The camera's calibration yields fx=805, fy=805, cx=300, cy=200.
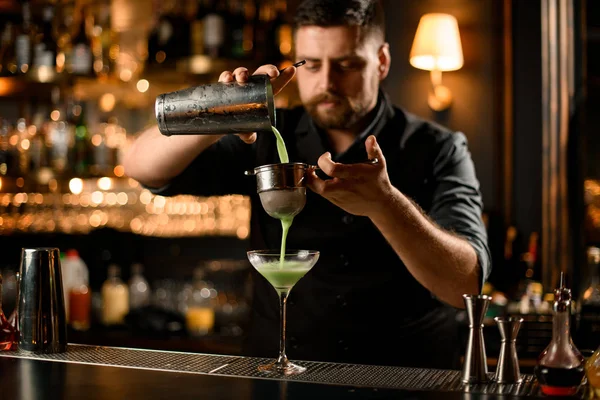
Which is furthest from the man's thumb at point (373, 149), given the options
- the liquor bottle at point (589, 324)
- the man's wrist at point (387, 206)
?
the liquor bottle at point (589, 324)

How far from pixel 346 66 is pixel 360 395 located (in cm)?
116

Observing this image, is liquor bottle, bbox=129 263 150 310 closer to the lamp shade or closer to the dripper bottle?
the lamp shade

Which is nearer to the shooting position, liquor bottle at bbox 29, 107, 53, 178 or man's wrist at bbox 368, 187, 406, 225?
man's wrist at bbox 368, 187, 406, 225

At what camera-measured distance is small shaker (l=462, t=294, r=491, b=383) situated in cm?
155

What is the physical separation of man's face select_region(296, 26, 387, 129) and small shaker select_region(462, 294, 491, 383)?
94 centimetres

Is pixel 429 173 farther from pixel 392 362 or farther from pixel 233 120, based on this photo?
pixel 233 120

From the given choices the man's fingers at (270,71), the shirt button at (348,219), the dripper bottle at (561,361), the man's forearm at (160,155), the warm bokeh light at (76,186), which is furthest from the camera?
the warm bokeh light at (76,186)

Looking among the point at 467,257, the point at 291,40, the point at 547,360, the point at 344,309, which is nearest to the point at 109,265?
the point at 291,40

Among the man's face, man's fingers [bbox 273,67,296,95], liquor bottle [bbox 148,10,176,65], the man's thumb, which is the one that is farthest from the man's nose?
liquor bottle [bbox 148,10,176,65]

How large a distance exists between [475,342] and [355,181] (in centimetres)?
43

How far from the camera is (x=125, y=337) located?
357 cm

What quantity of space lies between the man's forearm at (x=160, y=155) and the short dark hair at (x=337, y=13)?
485 millimetres

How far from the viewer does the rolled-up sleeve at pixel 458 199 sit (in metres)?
2.25

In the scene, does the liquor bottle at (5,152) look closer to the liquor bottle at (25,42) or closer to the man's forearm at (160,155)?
the liquor bottle at (25,42)
